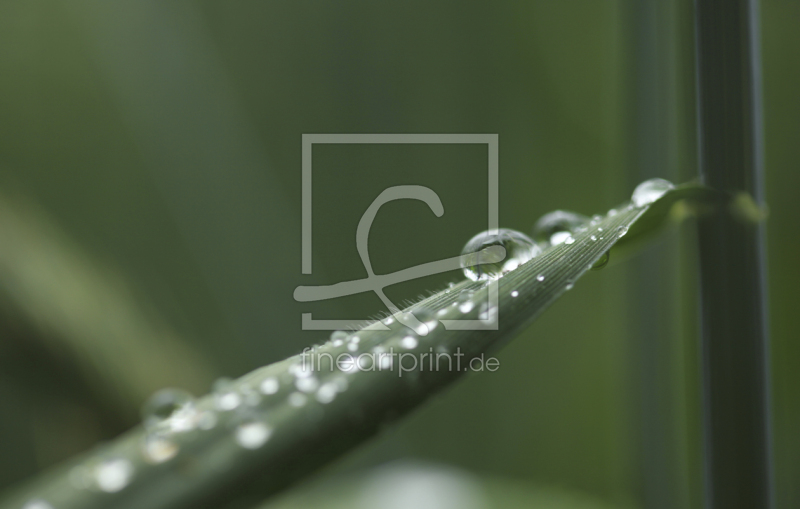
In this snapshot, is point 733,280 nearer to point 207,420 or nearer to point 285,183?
point 207,420

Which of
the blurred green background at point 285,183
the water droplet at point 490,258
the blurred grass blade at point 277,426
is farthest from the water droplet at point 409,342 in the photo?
the blurred green background at point 285,183

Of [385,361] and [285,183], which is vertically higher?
[285,183]

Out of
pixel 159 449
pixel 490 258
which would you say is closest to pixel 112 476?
pixel 159 449

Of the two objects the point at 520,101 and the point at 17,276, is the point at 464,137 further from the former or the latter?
the point at 17,276

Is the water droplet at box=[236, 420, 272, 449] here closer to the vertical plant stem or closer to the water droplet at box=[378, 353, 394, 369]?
the water droplet at box=[378, 353, 394, 369]

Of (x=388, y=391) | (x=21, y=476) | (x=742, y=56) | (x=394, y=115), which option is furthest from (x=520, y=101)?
(x=21, y=476)

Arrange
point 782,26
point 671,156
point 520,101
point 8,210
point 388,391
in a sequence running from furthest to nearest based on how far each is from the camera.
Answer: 1. point 520,101
2. point 8,210
3. point 782,26
4. point 671,156
5. point 388,391

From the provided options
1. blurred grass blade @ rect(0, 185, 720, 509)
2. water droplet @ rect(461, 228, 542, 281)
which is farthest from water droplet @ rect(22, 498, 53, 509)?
water droplet @ rect(461, 228, 542, 281)
